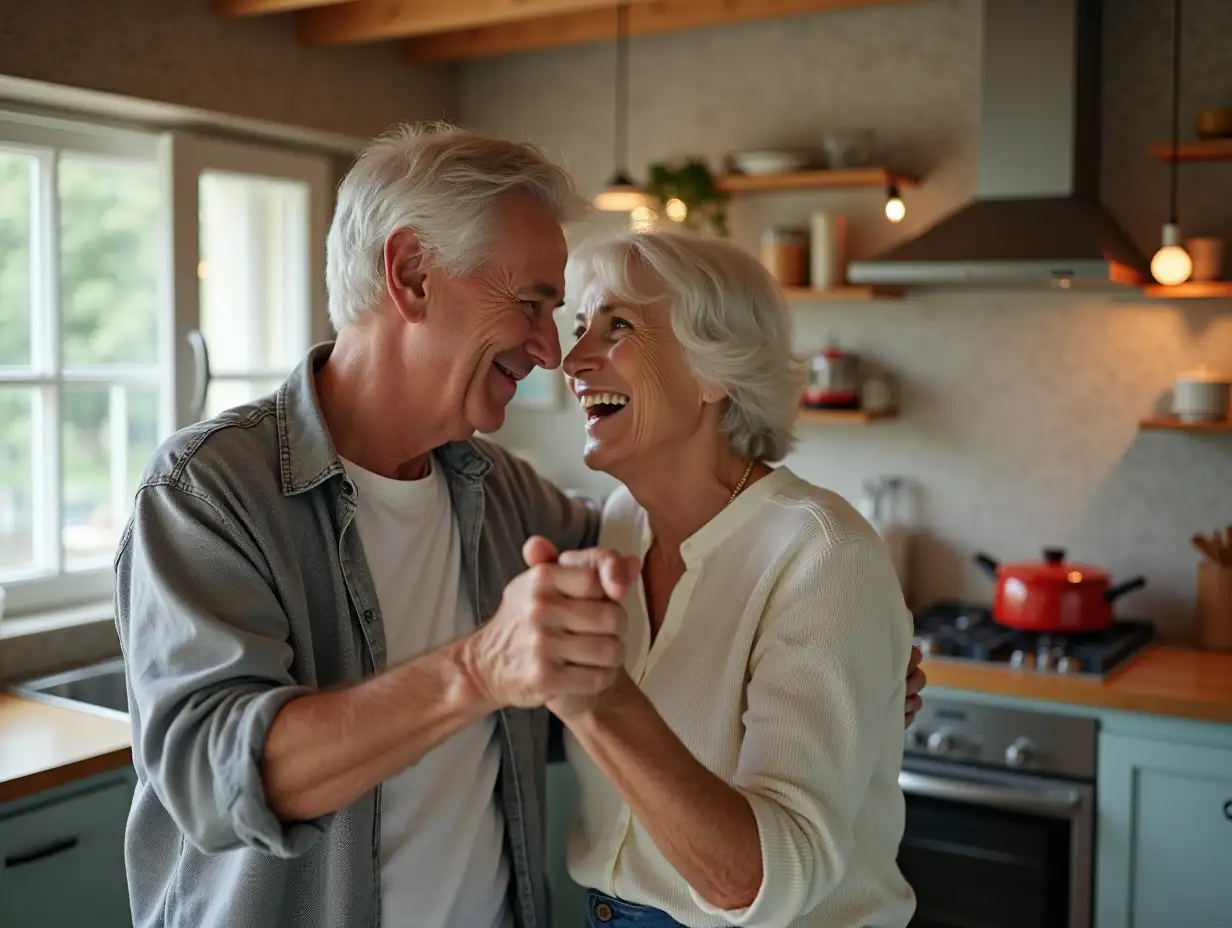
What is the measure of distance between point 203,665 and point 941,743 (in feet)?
7.16

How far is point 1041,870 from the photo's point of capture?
9.68 feet

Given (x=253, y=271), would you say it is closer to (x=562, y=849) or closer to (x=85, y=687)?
(x=85, y=687)

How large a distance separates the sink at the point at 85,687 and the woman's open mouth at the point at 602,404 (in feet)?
5.21

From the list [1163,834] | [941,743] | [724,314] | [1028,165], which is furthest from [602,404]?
[1028,165]

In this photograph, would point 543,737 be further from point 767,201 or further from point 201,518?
point 767,201

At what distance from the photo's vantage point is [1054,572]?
326 centimetres

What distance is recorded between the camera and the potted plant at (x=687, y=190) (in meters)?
3.78

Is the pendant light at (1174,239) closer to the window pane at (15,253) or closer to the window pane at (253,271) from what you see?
the window pane at (253,271)

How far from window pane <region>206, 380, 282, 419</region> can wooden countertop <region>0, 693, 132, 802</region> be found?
1.12 meters

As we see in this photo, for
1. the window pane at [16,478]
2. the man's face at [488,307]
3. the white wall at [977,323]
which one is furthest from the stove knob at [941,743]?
the window pane at [16,478]

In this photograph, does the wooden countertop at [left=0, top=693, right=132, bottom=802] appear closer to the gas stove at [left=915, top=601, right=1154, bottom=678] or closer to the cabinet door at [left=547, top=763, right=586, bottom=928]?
the cabinet door at [left=547, top=763, right=586, bottom=928]

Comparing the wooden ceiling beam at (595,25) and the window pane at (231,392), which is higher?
the wooden ceiling beam at (595,25)

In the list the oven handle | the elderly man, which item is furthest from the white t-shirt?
the oven handle

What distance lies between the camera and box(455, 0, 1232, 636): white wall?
340 centimetres
